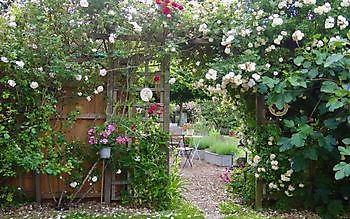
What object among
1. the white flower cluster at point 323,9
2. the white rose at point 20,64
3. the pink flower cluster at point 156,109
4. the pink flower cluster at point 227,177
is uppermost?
the white flower cluster at point 323,9

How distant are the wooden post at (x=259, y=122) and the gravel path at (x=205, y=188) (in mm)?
457

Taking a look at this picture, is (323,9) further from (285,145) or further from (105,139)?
(105,139)

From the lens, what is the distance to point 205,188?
564cm

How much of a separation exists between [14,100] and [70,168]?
855 mm

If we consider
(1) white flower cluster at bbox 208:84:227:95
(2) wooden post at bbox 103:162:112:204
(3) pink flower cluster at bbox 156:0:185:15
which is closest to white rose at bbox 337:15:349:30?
(1) white flower cluster at bbox 208:84:227:95

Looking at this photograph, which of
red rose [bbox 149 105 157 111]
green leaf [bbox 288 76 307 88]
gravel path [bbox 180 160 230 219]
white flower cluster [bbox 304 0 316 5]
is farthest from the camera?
gravel path [bbox 180 160 230 219]

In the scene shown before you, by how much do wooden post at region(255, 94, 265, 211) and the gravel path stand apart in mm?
457

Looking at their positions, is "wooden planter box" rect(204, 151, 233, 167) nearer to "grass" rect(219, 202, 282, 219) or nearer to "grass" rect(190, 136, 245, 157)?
"grass" rect(190, 136, 245, 157)

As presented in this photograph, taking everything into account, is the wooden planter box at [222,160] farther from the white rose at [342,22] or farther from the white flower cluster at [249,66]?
the white rose at [342,22]

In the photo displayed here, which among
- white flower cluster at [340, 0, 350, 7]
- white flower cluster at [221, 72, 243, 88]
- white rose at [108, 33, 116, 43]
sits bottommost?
white flower cluster at [221, 72, 243, 88]

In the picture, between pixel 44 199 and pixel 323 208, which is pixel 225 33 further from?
pixel 44 199

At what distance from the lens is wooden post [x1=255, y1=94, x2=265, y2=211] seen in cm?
434

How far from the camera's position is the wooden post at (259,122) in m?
4.34

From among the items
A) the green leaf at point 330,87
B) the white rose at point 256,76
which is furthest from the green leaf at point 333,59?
the white rose at point 256,76
